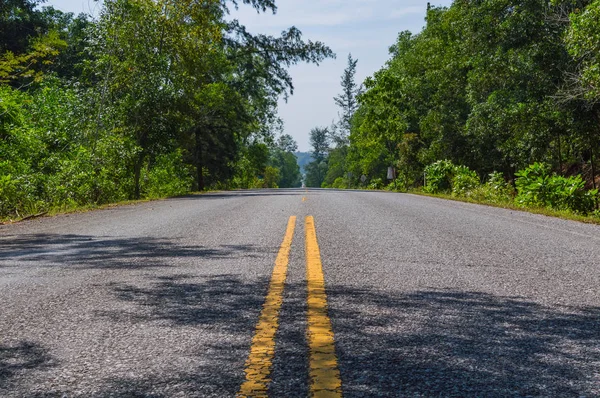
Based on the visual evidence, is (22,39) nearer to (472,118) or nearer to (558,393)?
(472,118)

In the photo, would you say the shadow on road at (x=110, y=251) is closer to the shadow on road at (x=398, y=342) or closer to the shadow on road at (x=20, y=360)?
the shadow on road at (x=398, y=342)

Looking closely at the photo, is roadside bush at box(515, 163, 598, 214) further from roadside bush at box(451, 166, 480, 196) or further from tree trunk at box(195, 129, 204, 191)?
tree trunk at box(195, 129, 204, 191)

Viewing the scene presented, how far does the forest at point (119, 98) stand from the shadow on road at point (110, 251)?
18.0 ft

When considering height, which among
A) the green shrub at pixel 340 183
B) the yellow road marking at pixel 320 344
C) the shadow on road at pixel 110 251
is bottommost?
the green shrub at pixel 340 183

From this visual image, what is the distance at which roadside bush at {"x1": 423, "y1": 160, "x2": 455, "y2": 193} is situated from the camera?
97.5 feet

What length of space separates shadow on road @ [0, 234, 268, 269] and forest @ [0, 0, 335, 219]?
18.0ft

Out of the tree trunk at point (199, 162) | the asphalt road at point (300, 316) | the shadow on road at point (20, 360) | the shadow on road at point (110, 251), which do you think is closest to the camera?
the asphalt road at point (300, 316)

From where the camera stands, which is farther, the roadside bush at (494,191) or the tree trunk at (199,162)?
the tree trunk at (199,162)

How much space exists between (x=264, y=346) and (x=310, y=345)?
9.2 inches

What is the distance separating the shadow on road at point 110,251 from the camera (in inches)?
245

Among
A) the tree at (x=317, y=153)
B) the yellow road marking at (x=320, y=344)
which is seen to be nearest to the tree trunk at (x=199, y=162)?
the yellow road marking at (x=320, y=344)

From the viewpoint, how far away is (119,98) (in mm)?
22484

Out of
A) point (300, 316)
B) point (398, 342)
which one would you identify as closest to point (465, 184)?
point (300, 316)

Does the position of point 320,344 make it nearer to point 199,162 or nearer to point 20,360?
point 20,360
